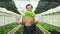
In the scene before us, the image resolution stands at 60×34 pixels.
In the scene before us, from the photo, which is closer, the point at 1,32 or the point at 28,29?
the point at 28,29

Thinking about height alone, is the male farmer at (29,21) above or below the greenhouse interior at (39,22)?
above

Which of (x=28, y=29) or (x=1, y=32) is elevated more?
(x=28, y=29)

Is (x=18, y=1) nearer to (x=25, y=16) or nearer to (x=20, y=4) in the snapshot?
(x=20, y=4)

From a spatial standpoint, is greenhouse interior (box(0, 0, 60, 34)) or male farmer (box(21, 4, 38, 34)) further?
greenhouse interior (box(0, 0, 60, 34))

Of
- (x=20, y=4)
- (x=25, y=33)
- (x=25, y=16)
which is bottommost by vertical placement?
(x=20, y=4)

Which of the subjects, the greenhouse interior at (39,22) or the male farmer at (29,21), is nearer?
the male farmer at (29,21)

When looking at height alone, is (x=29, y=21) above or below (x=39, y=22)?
above

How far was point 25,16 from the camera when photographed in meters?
6.69

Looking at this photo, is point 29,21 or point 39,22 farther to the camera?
point 39,22

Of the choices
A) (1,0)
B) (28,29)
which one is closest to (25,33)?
(28,29)

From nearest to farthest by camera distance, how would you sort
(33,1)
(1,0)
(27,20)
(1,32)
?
(27,20) → (1,32) → (1,0) → (33,1)

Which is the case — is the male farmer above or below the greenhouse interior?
above

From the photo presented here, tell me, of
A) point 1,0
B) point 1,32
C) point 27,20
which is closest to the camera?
point 27,20

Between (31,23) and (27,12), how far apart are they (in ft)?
0.97
